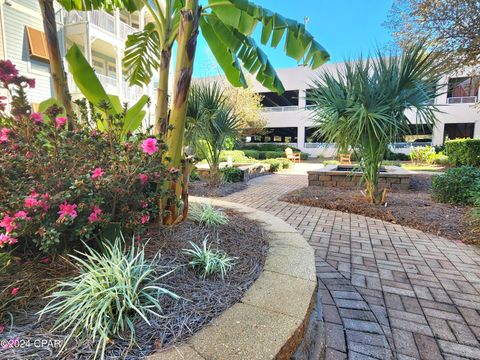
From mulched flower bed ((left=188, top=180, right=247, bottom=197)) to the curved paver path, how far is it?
3422 mm

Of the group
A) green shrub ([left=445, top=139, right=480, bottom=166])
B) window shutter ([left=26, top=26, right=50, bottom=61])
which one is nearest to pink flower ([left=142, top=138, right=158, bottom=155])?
window shutter ([left=26, top=26, right=50, bottom=61])

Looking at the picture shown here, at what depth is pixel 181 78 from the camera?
2.54 metres

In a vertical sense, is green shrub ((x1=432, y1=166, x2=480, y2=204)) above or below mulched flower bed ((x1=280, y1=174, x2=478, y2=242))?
above

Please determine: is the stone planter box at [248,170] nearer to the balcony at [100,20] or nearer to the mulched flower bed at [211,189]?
the mulched flower bed at [211,189]

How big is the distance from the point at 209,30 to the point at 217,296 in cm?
337

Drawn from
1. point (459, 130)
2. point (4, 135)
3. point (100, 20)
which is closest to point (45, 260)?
point (4, 135)

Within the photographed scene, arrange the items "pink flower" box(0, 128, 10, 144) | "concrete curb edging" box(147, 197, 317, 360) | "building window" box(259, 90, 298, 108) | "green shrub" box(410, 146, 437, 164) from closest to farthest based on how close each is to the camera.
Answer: "concrete curb edging" box(147, 197, 317, 360) → "pink flower" box(0, 128, 10, 144) → "green shrub" box(410, 146, 437, 164) → "building window" box(259, 90, 298, 108)

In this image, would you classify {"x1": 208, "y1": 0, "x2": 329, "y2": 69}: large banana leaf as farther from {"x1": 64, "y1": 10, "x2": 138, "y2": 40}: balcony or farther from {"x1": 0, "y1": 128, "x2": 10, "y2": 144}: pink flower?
{"x1": 64, "y1": 10, "x2": 138, "y2": 40}: balcony

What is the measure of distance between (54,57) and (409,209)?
20.7 feet

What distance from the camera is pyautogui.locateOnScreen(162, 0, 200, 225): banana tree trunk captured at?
249 centimetres

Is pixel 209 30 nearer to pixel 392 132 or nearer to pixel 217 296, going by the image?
pixel 217 296

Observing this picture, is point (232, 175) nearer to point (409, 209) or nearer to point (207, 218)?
point (409, 209)

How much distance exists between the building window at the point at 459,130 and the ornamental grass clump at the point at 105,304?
1143 inches

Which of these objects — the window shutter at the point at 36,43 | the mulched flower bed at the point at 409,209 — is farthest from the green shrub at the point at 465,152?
the window shutter at the point at 36,43
